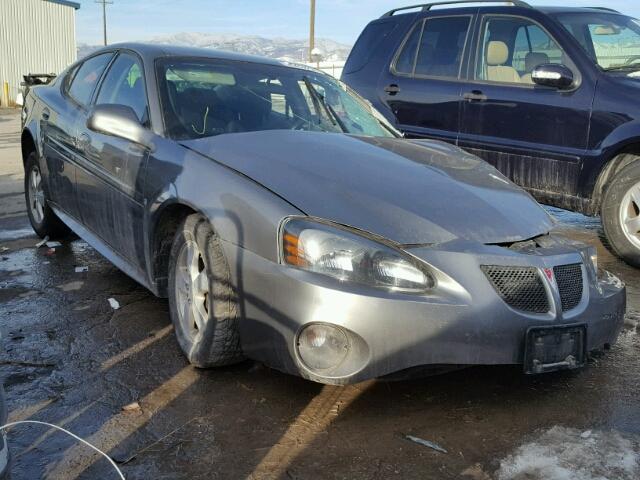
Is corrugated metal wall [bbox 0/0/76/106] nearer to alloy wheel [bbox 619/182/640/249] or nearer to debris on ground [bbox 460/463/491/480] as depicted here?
alloy wheel [bbox 619/182/640/249]

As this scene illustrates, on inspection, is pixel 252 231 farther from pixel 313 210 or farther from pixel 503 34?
pixel 503 34

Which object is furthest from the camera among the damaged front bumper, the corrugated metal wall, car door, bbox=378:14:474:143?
the corrugated metal wall

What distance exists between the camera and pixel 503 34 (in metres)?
5.86

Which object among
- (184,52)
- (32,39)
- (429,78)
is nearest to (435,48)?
(429,78)

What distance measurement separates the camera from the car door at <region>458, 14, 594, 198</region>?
526 centimetres

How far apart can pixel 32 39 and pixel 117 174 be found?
30.7 meters

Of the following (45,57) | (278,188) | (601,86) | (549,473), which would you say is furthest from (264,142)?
(45,57)

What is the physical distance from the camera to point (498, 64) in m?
5.83

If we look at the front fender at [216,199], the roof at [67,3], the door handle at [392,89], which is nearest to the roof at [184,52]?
the front fender at [216,199]

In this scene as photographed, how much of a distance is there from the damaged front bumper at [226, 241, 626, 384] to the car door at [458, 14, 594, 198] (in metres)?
2.78

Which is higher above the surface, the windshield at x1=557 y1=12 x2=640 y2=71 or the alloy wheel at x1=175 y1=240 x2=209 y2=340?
the windshield at x1=557 y1=12 x2=640 y2=71

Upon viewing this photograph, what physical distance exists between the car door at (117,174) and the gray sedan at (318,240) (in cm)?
2

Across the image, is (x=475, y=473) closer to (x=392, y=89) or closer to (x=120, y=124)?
(x=120, y=124)

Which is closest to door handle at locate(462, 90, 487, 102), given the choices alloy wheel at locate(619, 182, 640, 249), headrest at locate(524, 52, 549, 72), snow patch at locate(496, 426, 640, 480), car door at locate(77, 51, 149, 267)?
headrest at locate(524, 52, 549, 72)
